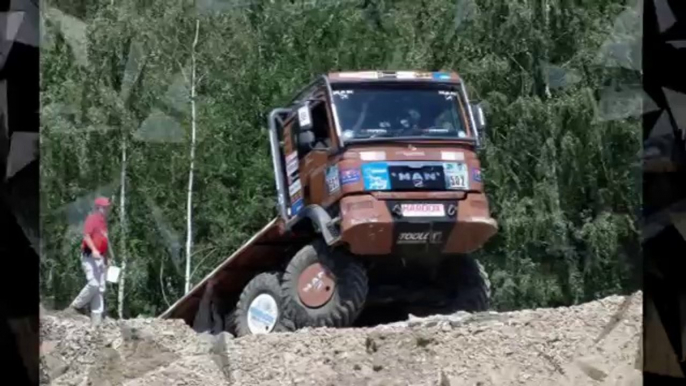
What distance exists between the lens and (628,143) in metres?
6.96

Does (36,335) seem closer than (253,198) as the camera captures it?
Yes

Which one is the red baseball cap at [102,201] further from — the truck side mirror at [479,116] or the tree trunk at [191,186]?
the truck side mirror at [479,116]

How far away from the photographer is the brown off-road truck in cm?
695

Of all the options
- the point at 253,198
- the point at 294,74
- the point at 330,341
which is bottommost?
the point at 330,341

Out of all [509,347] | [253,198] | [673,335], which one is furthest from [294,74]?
[673,335]

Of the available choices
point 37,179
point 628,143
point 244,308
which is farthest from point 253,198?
point 628,143

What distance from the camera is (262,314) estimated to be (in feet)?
23.4

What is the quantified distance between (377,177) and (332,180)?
0.20 metres

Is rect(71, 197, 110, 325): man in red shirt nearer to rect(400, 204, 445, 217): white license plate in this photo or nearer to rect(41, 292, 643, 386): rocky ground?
rect(41, 292, 643, 386): rocky ground

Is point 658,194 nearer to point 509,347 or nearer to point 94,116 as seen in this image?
point 509,347

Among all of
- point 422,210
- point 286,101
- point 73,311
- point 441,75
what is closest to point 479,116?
point 441,75

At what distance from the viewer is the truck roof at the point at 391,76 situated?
→ 702 cm

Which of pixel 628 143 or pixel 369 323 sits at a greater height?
pixel 628 143

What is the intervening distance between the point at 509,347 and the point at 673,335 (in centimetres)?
→ 71
